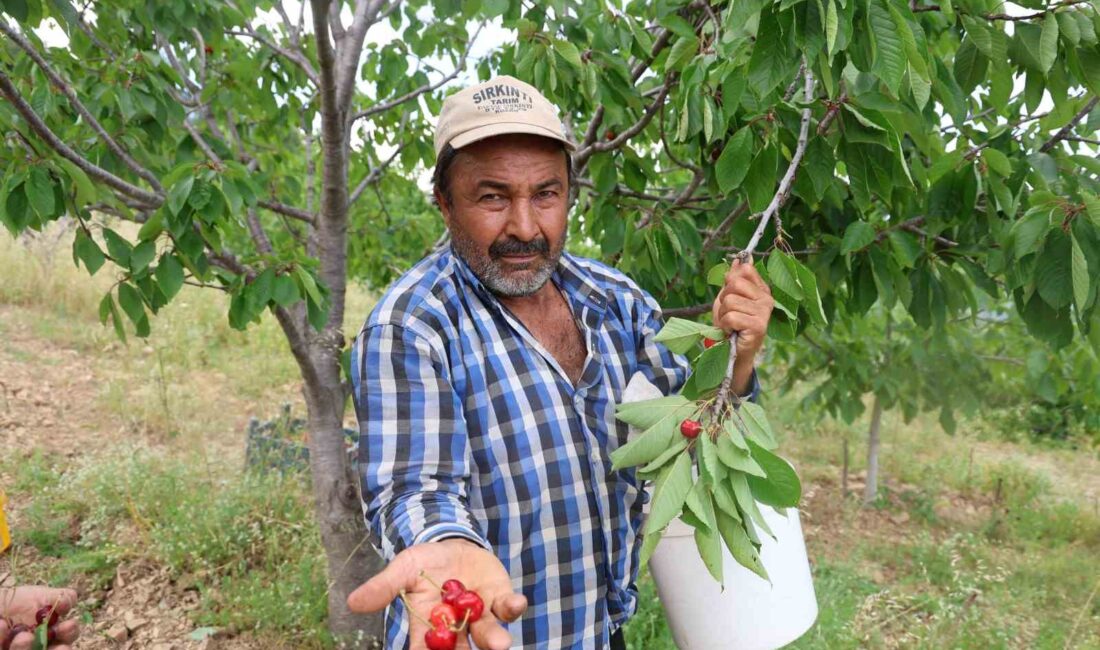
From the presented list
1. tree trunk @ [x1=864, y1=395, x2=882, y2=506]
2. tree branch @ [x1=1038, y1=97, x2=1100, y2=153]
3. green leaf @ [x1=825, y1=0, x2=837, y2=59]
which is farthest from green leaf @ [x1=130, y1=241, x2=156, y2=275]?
tree trunk @ [x1=864, y1=395, x2=882, y2=506]

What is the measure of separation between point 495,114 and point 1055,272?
3.95 ft

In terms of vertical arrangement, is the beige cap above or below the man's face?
above

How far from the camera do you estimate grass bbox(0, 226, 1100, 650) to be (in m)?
3.29

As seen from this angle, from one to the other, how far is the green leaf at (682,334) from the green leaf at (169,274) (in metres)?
1.37

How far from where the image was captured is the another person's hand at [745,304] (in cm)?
133

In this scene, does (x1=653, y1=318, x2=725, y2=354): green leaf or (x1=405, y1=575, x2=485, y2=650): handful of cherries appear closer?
(x1=405, y1=575, x2=485, y2=650): handful of cherries

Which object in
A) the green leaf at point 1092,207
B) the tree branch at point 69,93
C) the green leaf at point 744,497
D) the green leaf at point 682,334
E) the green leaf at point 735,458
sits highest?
the tree branch at point 69,93

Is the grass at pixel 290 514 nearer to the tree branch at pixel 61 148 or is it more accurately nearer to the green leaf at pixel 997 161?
the tree branch at pixel 61 148

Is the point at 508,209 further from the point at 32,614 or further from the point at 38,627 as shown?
the point at 32,614

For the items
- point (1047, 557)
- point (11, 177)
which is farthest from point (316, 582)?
point (1047, 557)

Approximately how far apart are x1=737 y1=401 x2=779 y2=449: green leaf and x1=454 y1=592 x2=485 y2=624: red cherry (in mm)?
497

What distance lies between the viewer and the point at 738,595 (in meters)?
1.71

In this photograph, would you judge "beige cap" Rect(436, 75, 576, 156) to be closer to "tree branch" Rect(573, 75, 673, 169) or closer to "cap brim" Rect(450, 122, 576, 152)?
"cap brim" Rect(450, 122, 576, 152)

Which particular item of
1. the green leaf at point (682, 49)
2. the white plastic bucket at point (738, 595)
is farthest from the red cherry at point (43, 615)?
the green leaf at point (682, 49)
